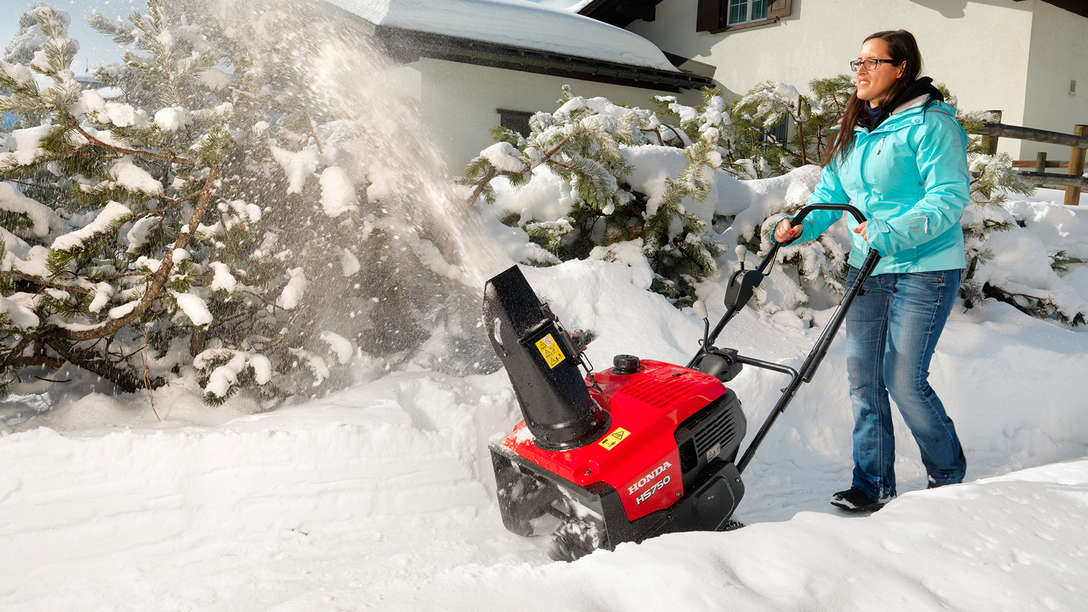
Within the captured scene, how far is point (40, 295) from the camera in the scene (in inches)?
108

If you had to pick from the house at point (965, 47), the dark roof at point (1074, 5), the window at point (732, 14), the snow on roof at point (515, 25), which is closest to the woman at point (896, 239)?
the snow on roof at point (515, 25)

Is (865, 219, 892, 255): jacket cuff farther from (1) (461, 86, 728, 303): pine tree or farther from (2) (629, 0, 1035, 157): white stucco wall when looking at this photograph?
(2) (629, 0, 1035, 157): white stucco wall

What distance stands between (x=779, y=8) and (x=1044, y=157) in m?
5.01

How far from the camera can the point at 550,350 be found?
6.99ft

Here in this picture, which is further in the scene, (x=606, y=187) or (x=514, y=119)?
(x=514, y=119)

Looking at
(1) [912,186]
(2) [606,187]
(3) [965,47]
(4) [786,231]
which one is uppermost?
(3) [965,47]

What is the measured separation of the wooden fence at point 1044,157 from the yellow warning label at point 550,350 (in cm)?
759

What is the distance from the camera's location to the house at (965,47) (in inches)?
364

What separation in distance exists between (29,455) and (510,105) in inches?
344

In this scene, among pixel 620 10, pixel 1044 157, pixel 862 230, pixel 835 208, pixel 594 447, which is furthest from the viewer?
pixel 620 10

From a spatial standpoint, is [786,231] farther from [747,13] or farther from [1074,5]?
[747,13]

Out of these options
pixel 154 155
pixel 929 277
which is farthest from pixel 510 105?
pixel 929 277

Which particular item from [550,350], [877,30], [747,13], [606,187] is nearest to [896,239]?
[550,350]

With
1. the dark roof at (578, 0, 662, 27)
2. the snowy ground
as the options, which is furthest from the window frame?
the snowy ground
